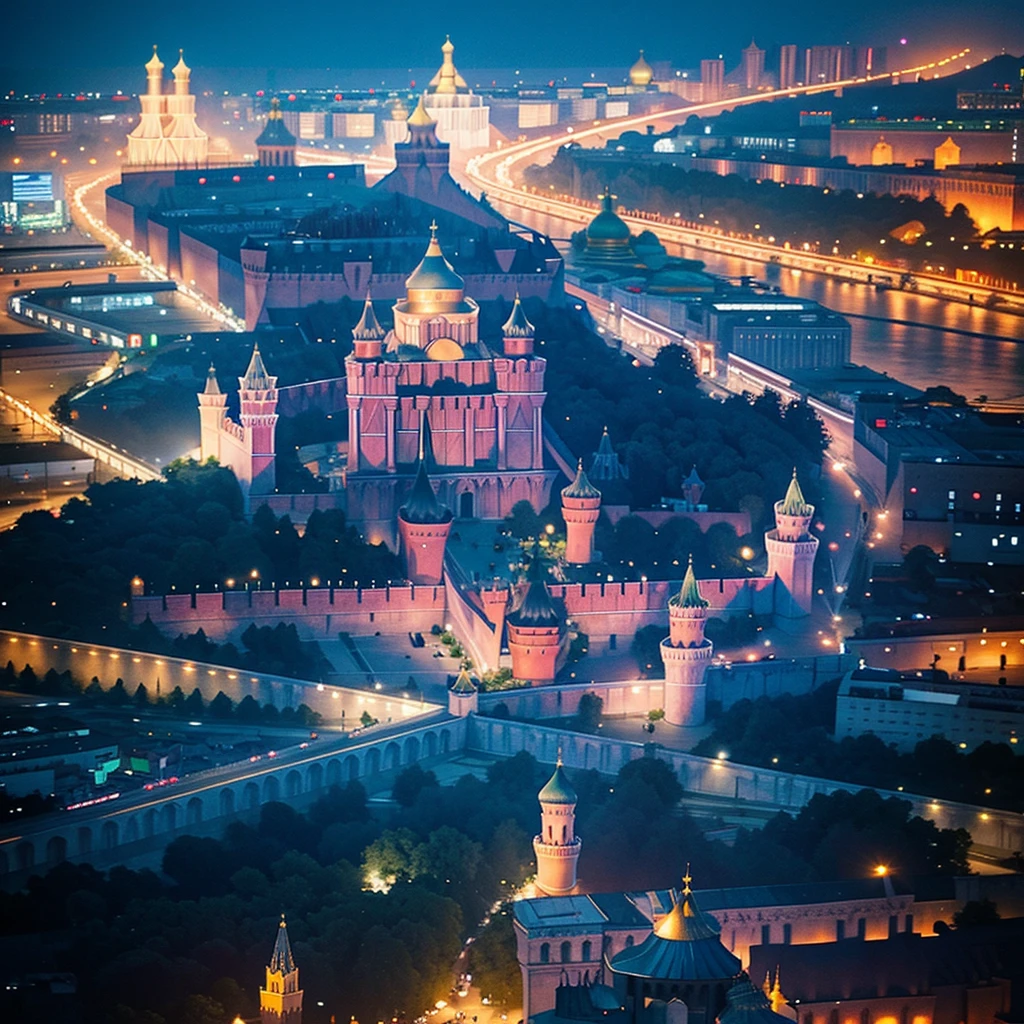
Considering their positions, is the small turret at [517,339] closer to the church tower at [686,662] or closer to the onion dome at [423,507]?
the onion dome at [423,507]

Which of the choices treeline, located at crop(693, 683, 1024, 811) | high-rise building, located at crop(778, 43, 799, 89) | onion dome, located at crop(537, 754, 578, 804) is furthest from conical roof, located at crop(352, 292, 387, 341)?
high-rise building, located at crop(778, 43, 799, 89)

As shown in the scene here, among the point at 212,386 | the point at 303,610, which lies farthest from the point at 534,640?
the point at 212,386

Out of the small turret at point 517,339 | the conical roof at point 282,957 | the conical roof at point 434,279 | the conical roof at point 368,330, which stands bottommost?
the conical roof at point 282,957

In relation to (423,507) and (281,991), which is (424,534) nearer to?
(423,507)

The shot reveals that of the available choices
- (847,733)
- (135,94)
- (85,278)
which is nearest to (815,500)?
(847,733)

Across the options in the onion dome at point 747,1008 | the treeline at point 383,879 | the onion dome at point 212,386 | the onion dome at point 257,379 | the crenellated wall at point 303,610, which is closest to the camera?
the onion dome at point 747,1008

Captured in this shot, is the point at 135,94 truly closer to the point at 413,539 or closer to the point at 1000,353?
the point at 1000,353

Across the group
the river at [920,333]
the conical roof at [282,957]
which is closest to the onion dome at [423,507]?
the conical roof at [282,957]

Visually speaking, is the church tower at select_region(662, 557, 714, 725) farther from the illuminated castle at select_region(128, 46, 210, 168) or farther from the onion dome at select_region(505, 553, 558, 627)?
the illuminated castle at select_region(128, 46, 210, 168)
